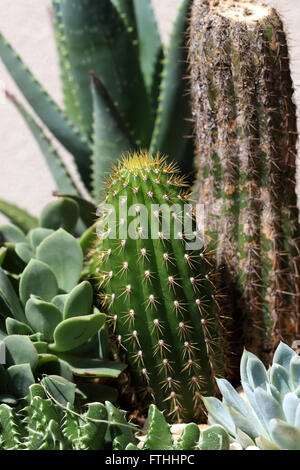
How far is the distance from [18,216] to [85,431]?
0.88 m

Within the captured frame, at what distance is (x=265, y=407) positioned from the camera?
36.3 inches

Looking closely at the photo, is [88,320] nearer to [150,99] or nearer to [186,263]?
[186,263]

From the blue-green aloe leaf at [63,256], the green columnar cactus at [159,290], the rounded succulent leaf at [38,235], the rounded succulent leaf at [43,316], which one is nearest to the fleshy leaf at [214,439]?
the green columnar cactus at [159,290]

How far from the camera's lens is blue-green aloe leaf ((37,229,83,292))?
1290 millimetres

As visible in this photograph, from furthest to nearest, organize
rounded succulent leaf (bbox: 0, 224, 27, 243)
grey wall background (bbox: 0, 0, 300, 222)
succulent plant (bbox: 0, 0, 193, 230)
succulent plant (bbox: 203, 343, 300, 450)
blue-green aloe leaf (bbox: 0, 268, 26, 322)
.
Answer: grey wall background (bbox: 0, 0, 300, 222) < succulent plant (bbox: 0, 0, 193, 230) < rounded succulent leaf (bbox: 0, 224, 27, 243) < blue-green aloe leaf (bbox: 0, 268, 26, 322) < succulent plant (bbox: 203, 343, 300, 450)

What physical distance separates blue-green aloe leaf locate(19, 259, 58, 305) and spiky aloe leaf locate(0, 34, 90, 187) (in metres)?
Answer: 0.71

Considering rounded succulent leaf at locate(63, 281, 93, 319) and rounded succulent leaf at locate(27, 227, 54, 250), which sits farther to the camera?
rounded succulent leaf at locate(27, 227, 54, 250)

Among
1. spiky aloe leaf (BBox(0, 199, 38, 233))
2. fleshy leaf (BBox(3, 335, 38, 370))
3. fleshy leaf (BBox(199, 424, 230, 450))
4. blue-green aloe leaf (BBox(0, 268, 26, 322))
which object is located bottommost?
fleshy leaf (BBox(199, 424, 230, 450))

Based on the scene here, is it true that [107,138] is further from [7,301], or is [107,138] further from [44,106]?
[7,301]

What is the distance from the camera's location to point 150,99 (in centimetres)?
189

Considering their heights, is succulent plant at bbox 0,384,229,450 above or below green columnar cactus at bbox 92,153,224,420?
below

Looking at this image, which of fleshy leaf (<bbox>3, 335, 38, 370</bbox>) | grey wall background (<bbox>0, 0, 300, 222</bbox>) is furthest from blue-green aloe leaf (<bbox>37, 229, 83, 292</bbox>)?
grey wall background (<bbox>0, 0, 300, 222</bbox>)

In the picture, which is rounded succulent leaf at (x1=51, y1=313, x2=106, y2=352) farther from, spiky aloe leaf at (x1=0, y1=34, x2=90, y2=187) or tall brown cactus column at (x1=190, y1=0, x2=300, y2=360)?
spiky aloe leaf at (x1=0, y1=34, x2=90, y2=187)

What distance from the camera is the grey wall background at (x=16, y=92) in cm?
241
